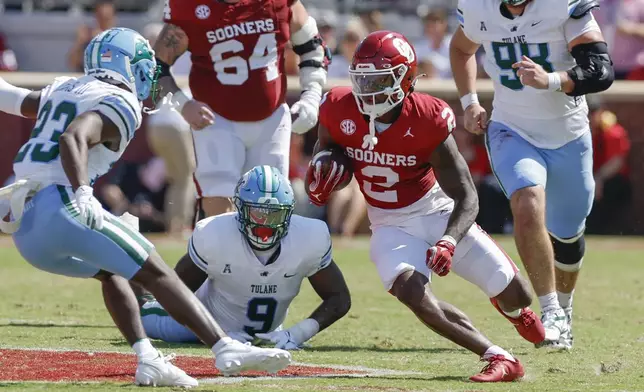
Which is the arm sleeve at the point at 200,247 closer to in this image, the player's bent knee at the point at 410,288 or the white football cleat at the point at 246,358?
the player's bent knee at the point at 410,288

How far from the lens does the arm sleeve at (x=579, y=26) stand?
6.59 metres

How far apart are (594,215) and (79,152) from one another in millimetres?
9191

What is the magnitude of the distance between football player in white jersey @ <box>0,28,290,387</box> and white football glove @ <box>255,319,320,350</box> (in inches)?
43.1

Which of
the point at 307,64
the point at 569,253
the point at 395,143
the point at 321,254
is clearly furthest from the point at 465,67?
the point at 321,254

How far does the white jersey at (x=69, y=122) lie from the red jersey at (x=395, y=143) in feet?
3.99

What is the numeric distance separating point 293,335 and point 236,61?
76.9 inches

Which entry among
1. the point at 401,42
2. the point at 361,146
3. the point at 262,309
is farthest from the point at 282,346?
the point at 401,42

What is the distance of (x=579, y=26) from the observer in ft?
21.6

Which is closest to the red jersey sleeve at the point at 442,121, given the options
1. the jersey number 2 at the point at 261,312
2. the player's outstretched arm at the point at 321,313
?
the player's outstretched arm at the point at 321,313

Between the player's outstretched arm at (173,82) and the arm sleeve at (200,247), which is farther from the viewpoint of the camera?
the player's outstretched arm at (173,82)

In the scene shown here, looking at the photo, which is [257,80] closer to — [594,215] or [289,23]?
[289,23]

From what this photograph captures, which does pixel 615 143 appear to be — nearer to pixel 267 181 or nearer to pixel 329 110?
pixel 329 110

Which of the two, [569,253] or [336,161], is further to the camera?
[569,253]

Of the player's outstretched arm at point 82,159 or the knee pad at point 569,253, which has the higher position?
the player's outstretched arm at point 82,159
